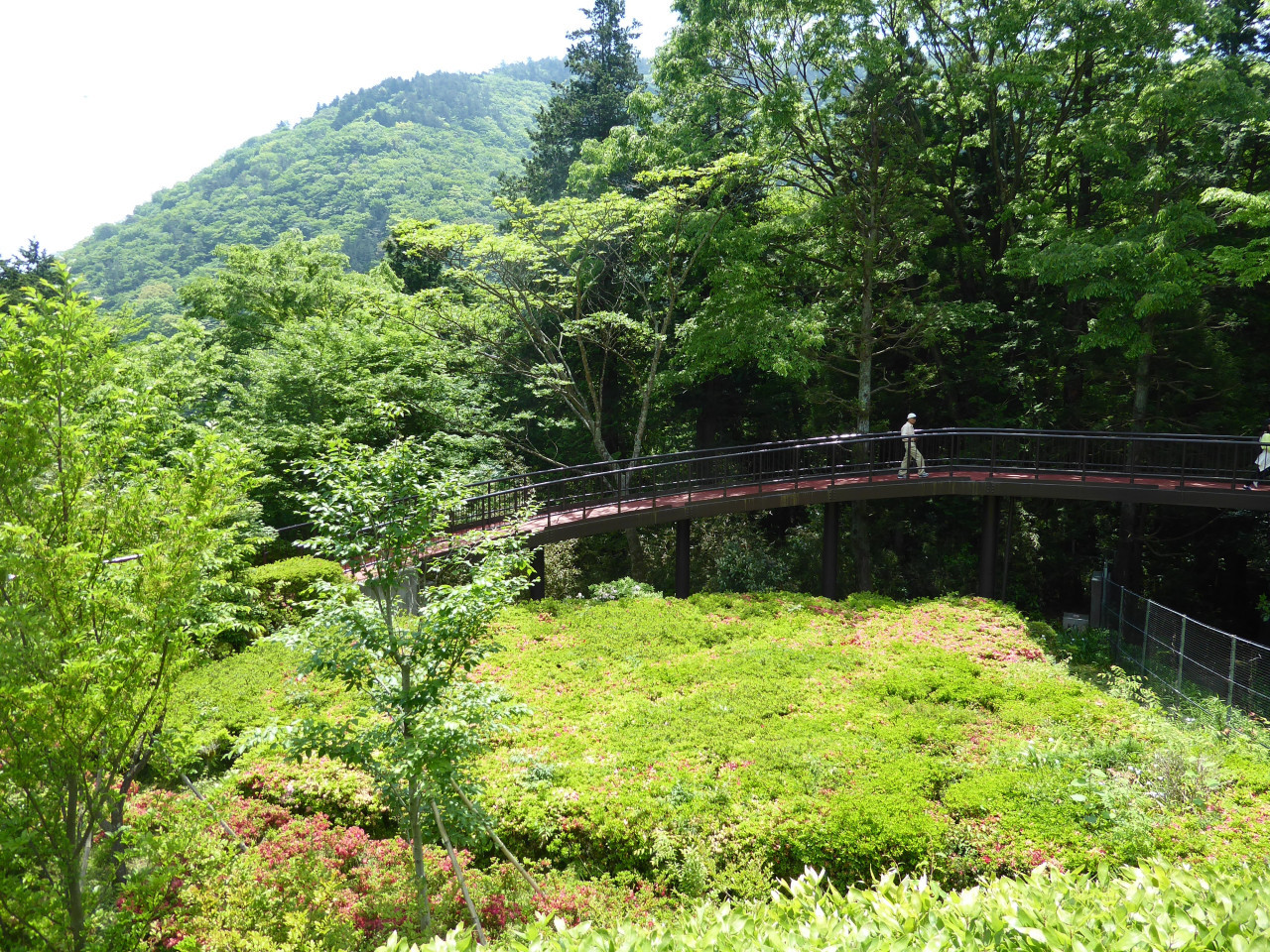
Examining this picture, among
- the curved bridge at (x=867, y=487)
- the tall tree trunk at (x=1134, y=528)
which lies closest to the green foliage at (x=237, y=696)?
the curved bridge at (x=867, y=487)

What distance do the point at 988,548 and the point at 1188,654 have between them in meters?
5.69

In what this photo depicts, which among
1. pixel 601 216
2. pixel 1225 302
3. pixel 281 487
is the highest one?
pixel 601 216

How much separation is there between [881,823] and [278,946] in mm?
5092

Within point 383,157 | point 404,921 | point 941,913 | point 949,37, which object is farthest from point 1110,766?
point 383,157

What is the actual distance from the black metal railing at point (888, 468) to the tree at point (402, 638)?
23.0ft

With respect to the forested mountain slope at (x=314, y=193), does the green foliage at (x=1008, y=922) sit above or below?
below

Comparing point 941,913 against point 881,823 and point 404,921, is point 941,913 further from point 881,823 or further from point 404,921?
point 404,921

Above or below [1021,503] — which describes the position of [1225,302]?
above

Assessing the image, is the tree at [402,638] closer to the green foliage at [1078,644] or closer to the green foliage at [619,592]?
the green foliage at [619,592]

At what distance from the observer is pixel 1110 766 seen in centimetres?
776

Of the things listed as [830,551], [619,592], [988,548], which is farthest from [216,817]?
[988,548]

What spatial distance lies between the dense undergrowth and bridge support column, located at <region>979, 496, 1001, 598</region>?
5.50m

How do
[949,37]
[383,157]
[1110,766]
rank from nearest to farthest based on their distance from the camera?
[1110,766]
[949,37]
[383,157]

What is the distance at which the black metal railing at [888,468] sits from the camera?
50.4 feet
